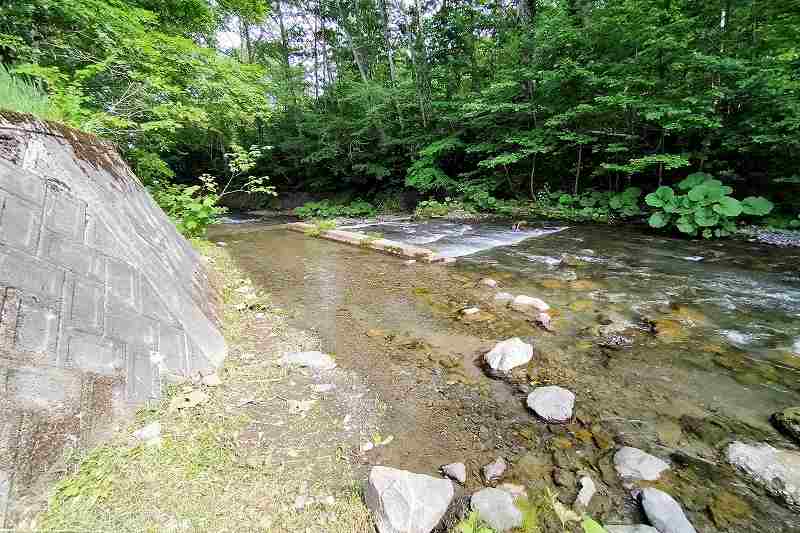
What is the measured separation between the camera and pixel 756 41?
21.7 feet

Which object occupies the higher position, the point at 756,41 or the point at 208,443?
the point at 756,41

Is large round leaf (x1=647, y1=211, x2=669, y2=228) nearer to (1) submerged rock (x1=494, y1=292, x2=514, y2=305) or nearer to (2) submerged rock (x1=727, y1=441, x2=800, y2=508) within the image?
(1) submerged rock (x1=494, y1=292, x2=514, y2=305)

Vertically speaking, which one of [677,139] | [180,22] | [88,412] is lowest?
[88,412]

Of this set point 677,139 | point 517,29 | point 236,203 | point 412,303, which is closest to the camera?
point 412,303

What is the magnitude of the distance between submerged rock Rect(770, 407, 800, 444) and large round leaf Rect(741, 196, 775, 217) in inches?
266

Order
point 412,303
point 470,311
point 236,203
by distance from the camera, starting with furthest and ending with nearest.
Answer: point 236,203 → point 412,303 → point 470,311

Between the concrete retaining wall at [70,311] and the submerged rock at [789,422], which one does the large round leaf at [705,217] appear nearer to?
the submerged rock at [789,422]

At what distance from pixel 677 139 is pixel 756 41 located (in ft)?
6.79

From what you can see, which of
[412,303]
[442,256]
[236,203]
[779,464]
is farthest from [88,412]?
[236,203]

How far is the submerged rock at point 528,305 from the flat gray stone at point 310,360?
79.2 inches

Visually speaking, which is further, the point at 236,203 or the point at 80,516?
the point at 236,203

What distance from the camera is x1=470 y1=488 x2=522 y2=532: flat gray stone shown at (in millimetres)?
1299

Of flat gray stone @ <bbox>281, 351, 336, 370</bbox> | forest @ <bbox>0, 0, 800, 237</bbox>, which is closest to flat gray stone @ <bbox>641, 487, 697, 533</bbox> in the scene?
flat gray stone @ <bbox>281, 351, 336, 370</bbox>

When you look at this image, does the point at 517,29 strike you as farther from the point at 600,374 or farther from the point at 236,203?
the point at 236,203
